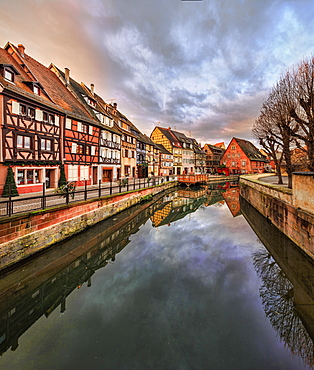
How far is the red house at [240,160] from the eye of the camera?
5866cm

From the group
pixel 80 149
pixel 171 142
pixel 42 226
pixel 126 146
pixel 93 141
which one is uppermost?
pixel 171 142

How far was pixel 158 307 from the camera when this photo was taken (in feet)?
17.0

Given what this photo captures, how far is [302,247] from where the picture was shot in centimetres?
830

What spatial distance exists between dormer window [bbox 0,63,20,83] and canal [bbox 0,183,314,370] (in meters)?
12.6

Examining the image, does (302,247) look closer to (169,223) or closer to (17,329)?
(169,223)

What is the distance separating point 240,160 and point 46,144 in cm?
5937

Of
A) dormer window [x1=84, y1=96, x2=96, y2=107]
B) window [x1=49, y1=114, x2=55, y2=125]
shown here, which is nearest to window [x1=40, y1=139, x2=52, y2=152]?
window [x1=49, y1=114, x2=55, y2=125]

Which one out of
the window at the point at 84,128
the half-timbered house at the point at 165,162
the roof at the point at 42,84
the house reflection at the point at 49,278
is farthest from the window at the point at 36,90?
the half-timbered house at the point at 165,162

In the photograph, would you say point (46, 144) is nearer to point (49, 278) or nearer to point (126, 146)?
point (49, 278)

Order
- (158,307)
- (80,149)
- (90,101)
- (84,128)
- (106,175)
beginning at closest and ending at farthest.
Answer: (158,307)
(80,149)
(84,128)
(90,101)
(106,175)

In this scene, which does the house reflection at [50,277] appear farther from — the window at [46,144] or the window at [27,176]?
the window at [46,144]

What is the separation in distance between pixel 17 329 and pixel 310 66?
56.8 ft

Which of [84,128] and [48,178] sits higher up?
[84,128]

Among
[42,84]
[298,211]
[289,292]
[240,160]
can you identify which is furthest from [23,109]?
[240,160]
